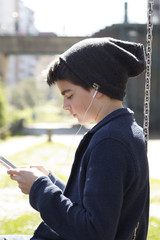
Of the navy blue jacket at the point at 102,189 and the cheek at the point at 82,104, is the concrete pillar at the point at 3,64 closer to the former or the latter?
the cheek at the point at 82,104

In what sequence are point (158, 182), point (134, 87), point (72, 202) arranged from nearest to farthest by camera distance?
point (72, 202) < point (158, 182) < point (134, 87)

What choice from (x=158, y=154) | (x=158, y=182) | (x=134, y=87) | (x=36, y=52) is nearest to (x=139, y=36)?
(x=134, y=87)

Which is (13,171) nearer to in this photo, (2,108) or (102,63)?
(102,63)

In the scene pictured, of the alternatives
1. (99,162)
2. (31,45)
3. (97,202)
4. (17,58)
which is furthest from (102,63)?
(17,58)

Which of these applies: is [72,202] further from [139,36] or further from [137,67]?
[139,36]

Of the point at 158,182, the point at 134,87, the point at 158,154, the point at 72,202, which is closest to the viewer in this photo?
the point at 72,202

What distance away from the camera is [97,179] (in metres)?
1.27

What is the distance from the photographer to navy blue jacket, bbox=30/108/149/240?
126 cm

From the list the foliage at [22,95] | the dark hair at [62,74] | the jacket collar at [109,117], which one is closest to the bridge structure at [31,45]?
the dark hair at [62,74]

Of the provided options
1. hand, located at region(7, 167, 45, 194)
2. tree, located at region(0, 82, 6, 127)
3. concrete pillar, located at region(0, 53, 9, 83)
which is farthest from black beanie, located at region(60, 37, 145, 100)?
concrete pillar, located at region(0, 53, 9, 83)

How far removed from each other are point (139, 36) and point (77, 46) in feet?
55.5

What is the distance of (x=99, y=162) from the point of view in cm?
128

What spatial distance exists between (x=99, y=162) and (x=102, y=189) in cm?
9

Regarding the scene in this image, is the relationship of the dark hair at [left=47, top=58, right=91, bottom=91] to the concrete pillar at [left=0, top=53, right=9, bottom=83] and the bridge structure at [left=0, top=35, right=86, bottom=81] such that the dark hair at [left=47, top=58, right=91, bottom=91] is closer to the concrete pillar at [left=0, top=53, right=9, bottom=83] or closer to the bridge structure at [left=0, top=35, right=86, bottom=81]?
the bridge structure at [left=0, top=35, right=86, bottom=81]
